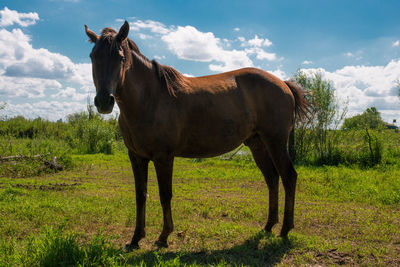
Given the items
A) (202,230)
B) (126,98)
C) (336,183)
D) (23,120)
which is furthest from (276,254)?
(23,120)

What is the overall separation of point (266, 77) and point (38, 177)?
8.23 metres

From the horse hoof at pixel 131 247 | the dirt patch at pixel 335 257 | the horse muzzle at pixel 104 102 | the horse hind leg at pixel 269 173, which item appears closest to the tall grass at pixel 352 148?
the horse hind leg at pixel 269 173

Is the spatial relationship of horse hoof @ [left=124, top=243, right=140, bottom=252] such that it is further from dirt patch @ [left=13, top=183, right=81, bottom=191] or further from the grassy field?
dirt patch @ [left=13, top=183, right=81, bottom=191]

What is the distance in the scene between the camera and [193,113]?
3.81m

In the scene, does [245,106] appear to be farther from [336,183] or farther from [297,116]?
[336,183]

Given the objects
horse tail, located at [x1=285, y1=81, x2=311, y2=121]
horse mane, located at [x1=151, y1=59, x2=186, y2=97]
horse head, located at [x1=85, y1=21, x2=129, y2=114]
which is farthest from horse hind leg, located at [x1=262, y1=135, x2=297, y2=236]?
horse head, located at [x1=85, y1=21, x2=129, y2=114]

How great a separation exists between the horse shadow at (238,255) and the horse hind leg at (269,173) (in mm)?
479

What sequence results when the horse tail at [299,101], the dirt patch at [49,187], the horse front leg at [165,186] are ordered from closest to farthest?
the horse front leg at [165,186]
the horse tail at [299,101]
the dirt patch at [49,187]

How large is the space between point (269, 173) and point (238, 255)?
1.52 metres

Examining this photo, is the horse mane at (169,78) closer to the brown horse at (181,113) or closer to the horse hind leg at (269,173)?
the brown horse at (181,113)

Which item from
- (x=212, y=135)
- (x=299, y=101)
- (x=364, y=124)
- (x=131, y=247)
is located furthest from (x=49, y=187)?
(x=364, y=124)

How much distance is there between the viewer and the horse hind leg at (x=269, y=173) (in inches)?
177

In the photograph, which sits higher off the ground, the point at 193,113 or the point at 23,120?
the point at 23,120

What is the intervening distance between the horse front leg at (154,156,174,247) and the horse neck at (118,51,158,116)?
2.38ft
